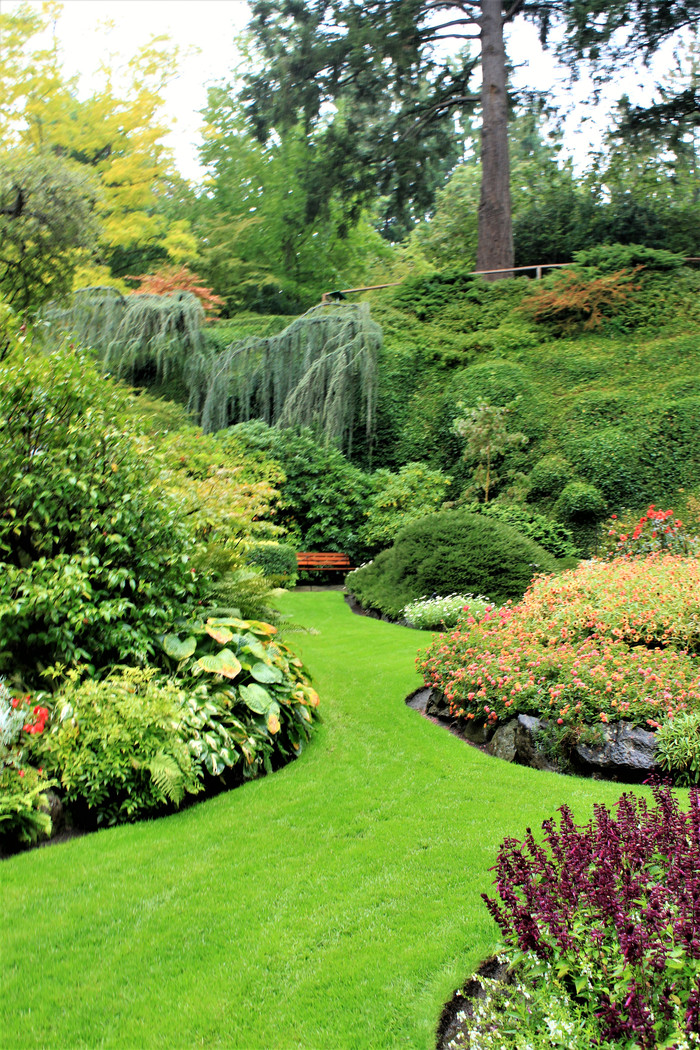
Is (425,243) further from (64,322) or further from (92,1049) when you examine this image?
(92,1049)

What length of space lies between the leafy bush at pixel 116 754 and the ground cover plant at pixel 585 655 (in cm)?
241

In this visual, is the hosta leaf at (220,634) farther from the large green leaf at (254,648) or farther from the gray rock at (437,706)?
the gray rock at (437,706)

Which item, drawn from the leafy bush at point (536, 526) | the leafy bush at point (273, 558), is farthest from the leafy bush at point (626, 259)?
the leafy bush at point (273, 558)

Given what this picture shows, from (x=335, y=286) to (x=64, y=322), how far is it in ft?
38.4

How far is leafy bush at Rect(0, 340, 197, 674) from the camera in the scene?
15.6 feet

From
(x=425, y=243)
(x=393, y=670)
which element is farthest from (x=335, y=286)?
(x=393, y=670)

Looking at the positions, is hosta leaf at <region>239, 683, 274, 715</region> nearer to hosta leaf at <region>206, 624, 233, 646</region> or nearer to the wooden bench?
hosta leaf at <region>206, 624, 233, 646</region>

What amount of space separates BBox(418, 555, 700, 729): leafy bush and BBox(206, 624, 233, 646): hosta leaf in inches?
75.3

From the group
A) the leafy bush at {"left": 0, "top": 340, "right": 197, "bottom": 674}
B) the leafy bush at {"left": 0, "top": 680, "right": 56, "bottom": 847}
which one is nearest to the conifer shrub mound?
the leafy bush at {"left": 0, "top": 340, "right": 197, "bottom": 674}

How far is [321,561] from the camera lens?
1452 cm

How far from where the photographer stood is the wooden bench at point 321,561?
47.5 ft

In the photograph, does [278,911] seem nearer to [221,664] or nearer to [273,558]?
[221,664]

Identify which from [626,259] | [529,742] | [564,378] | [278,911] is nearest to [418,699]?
[529,742]

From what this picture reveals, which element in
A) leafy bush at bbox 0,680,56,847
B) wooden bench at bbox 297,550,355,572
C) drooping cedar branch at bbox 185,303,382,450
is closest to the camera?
leafy bush at bbox 0,680,56,847
